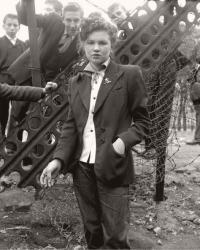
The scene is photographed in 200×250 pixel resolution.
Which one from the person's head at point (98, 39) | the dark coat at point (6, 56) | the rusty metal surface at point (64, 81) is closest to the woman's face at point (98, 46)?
the person's head at point (98, 39)

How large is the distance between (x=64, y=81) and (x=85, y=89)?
82.9 inches

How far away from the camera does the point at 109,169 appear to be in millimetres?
2734

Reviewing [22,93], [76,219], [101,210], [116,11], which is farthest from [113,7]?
[101,210]

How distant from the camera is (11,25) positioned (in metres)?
6.65

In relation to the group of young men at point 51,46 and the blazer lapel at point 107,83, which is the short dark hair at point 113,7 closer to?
the group of young men at point 51,46

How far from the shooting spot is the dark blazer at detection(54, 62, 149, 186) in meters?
2.74

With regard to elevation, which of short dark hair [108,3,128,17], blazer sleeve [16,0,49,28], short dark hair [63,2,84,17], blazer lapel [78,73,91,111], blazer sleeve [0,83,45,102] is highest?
short dark hair [108,3,128,17]

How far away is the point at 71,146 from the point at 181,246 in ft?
8.45

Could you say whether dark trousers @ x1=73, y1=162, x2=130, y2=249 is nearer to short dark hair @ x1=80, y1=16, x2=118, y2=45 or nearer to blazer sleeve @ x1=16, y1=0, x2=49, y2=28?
short dark hair @ x1=80, y1=16, x2=118, y2=45

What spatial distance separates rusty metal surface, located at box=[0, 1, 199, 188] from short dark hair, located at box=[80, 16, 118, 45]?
2.02m

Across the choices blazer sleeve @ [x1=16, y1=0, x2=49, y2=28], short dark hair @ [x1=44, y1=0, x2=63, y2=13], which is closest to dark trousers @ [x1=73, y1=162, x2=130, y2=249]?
blazer sleeve @ [x1=16, y1=0, x2=49, y2=28]

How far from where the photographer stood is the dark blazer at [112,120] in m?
2.74

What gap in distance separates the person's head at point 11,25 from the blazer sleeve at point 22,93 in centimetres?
298

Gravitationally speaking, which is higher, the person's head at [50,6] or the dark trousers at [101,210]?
the person's head at [50,6]
